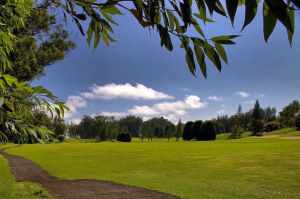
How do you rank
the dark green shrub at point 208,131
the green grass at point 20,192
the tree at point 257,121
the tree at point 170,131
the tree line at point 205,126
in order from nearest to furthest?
1. the green grass at point 20,192
2. the dark green shrub at point 208,131
3. the tree line at point 205,126
4. the tree at point 257,121
5. the tree at point 170,131

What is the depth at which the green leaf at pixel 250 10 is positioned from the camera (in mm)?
798

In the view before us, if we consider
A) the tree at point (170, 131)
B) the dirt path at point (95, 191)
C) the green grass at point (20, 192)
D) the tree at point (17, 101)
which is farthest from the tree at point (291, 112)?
the tree at point (17, 101)

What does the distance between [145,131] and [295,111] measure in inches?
2262

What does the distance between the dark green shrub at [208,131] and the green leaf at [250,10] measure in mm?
107622

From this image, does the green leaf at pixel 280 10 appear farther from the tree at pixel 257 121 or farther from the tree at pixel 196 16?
the tree at pixel 257 121

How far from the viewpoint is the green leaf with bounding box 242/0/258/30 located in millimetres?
798

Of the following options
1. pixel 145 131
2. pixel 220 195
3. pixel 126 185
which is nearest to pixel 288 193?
pixel 220 195

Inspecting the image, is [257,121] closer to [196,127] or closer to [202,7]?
[196,127]

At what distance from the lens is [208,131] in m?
107

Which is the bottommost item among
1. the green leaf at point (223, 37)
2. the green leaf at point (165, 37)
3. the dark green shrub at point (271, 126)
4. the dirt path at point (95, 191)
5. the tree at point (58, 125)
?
the dirt path at point (95, 191)

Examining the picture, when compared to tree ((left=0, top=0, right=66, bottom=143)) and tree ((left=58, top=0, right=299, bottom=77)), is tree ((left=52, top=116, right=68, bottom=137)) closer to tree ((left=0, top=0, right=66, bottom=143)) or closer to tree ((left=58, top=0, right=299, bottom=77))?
tree ((left=0, top=0, right=66, bottom=143))

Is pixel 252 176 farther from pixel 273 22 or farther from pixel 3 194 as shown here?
pixel 273 22

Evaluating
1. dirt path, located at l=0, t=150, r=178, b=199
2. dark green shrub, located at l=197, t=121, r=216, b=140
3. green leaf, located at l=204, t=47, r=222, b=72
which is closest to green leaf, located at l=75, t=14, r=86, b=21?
green leaf, located at l=204, t=47, r=222, b=72

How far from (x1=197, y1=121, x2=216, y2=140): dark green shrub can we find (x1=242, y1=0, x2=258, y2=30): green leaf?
10762 cm
